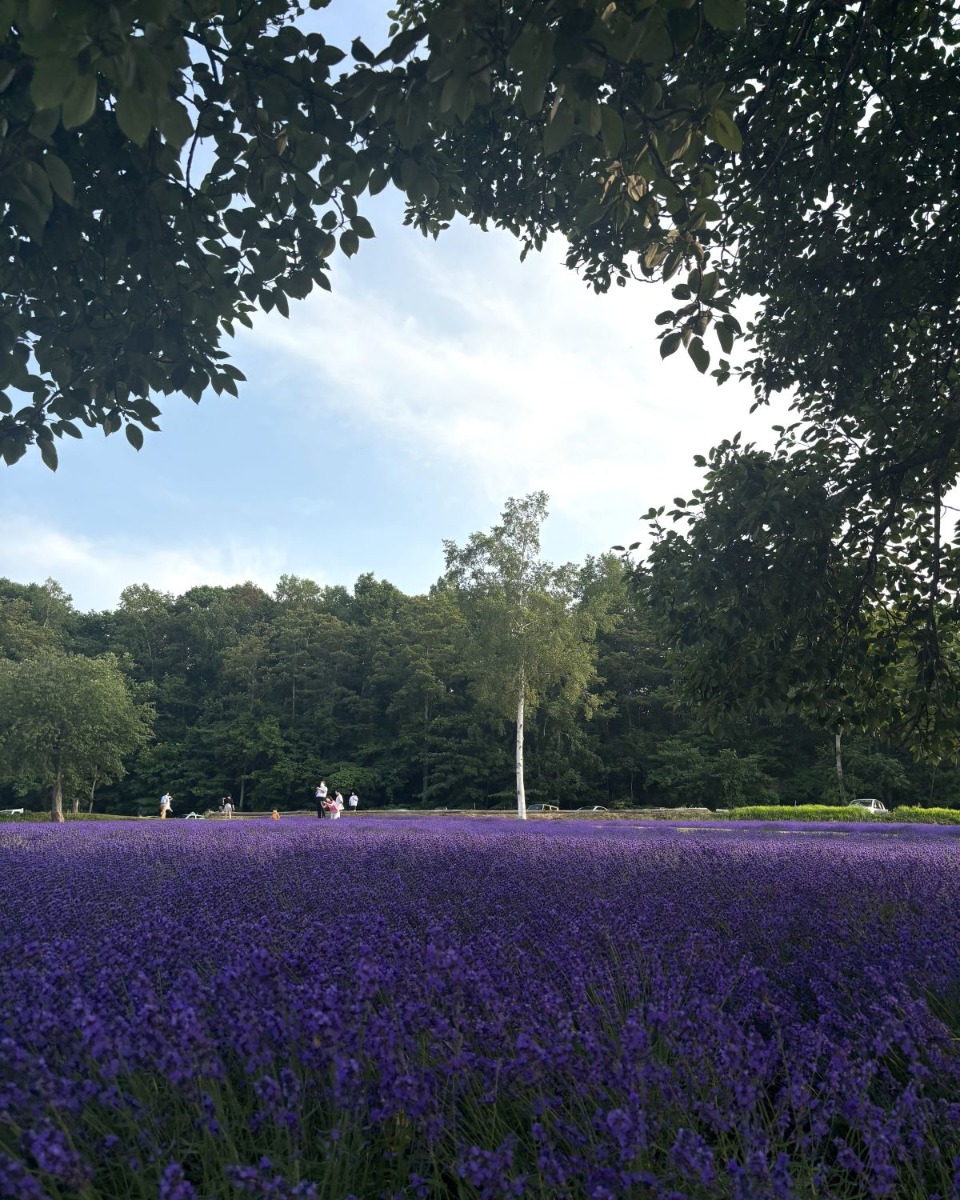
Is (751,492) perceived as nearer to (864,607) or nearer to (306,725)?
(864,607)

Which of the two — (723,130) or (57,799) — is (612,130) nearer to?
(723,130)

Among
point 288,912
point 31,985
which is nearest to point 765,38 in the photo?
point 288,912

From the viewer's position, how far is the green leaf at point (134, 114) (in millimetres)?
2180

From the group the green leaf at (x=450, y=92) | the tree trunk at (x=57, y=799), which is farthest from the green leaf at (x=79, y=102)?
the tree trunk at (x=57, y=799)

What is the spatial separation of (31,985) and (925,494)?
724 centimetres

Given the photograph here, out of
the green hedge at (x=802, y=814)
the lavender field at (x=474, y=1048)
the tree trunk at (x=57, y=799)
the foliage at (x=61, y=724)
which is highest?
the foliage at (x=61, y=724)

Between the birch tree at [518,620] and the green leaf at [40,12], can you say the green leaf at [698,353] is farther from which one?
the birch tree at [518,620]

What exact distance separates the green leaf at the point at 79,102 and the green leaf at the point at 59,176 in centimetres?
95

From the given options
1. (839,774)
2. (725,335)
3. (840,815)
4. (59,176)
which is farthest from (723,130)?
(839,774)

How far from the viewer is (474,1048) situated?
2732 mm

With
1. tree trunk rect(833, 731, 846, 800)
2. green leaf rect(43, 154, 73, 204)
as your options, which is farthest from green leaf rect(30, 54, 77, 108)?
tree trunk rect(833, 731, 846, 800)

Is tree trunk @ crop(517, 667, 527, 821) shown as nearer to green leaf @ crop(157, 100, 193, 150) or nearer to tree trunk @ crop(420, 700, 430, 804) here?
tree trunk @ crop(420, 700, 430, 804)

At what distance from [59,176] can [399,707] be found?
4602 centimetres

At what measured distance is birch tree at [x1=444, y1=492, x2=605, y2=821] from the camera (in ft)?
104
